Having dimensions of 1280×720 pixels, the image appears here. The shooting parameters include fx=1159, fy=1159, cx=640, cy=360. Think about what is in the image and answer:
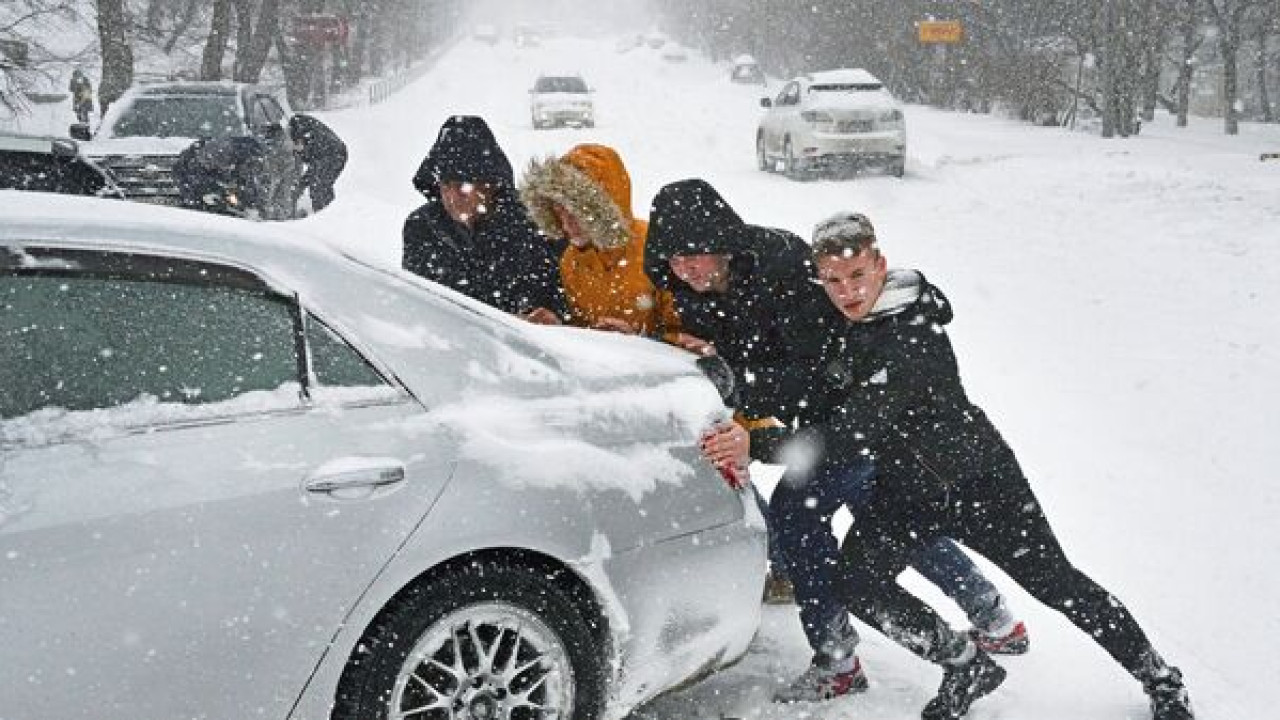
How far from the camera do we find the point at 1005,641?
12.7ft

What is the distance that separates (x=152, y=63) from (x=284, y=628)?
51.1m

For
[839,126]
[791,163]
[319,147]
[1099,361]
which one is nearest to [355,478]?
[1099,361]

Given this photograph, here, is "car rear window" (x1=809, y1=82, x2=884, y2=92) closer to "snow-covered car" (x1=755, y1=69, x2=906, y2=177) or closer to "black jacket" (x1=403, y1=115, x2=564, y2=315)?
"snow-covered car" (x1=755, y1=69, x2=906, y2=177)

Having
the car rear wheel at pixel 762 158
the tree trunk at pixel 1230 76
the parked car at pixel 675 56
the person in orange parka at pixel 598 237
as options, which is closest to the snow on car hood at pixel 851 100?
the car rear wheel at pixel 762 158

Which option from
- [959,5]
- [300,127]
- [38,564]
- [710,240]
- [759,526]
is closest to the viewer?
[38,564]

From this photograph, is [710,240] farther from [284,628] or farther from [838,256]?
[284,628]

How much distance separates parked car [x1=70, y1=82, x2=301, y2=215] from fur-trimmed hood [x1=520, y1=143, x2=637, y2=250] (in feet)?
30.3

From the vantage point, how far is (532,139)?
27312 mm

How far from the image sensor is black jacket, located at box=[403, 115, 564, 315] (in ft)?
14.5

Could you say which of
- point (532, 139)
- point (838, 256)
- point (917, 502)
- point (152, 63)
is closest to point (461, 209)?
point (838, 256)

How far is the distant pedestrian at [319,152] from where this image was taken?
11.5 metres

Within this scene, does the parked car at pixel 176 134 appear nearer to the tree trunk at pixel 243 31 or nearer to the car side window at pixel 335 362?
the car side window at pixel 335 362

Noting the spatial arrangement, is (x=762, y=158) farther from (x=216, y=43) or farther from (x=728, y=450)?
(x=728, y=450)

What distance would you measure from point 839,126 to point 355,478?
55.5 ft
